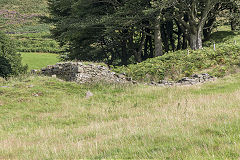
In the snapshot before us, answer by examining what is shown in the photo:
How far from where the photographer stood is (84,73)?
17.7 meters

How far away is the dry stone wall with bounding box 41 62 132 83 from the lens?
17469mm

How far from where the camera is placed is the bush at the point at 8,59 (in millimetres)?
22672

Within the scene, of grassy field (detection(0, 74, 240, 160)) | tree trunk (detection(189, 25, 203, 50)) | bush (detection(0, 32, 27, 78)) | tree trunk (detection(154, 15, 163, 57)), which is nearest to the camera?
grassy field (detection(0, 74, 240, 160))

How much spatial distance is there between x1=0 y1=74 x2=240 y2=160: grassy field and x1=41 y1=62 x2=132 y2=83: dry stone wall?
1.40 meters

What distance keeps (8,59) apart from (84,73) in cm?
887

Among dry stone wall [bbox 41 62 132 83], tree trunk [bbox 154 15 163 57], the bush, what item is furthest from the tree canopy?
dry stone wall [bbox 41 62 132 83]

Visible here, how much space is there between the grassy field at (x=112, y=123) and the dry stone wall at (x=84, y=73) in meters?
1.40

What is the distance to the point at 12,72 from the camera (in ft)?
75.7

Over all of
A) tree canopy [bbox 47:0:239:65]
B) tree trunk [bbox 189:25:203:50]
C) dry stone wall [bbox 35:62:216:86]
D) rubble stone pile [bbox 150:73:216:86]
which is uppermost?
tree canopy [bbox 47:0:239:65]

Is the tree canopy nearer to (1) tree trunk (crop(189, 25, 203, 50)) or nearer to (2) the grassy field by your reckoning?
(1) tree trunk (crop(189, 25, 203, 50))

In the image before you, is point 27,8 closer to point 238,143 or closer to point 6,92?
point 6,92

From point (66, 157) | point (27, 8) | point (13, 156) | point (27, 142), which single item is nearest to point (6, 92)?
point (27, 142)

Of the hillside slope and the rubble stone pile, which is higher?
the hillside slope

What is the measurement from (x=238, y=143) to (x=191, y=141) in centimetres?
81
